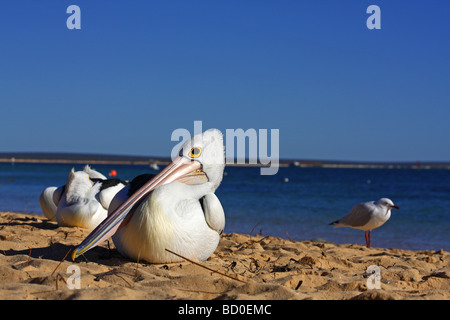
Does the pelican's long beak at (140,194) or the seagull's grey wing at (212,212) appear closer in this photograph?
the pelican's long beak at (140,194)

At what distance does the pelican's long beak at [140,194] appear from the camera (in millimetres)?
3982

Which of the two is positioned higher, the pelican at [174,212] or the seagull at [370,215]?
the pelican at [174,212]

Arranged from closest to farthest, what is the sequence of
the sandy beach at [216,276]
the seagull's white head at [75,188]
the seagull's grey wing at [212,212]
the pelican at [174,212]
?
the sandy beach at [216,276] < the pelican at [174,212] < the seagull's grey wing at [212,212] < the seagull's white head at [75,188]

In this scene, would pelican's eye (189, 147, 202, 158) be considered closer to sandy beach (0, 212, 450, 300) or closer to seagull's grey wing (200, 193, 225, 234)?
seagull's grey wing (200, 193, 225, 234)

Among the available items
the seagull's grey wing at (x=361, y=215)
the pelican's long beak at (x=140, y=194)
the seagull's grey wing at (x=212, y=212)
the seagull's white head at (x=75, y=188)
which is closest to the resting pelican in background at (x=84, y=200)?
the seagull's white head at (x=75, y=188)

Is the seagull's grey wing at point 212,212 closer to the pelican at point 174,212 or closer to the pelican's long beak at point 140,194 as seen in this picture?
the pelican at point 174,212

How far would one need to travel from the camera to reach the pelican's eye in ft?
15.2

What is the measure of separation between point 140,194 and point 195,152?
26.7 inches

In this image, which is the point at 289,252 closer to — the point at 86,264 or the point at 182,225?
the point at 182,225

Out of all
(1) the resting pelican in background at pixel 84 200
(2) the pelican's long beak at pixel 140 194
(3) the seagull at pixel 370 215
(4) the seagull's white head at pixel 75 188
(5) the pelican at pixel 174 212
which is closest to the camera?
(2) the pelican's long beak at pixel 140 194

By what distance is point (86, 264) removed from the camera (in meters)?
4.18

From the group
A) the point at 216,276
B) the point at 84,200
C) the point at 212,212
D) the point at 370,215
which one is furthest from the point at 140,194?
the point at 370,215
